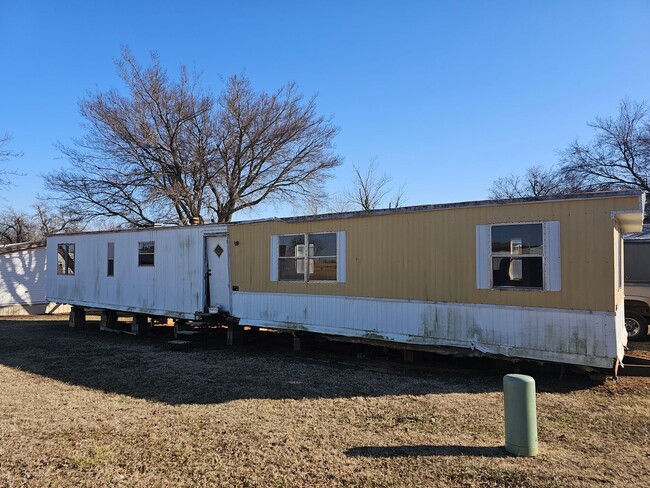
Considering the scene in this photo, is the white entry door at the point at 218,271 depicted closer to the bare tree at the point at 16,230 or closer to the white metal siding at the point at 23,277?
the white metal siding at the point at 23,277

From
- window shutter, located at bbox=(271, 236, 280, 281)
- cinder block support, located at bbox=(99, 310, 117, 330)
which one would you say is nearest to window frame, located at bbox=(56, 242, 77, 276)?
cinder block support, located at bbox=(99, 310, 117, 330)

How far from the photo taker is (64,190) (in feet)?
66.5

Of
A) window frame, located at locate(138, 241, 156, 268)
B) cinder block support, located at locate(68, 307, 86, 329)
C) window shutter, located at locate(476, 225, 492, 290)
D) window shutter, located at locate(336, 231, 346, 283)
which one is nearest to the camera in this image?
window shutter, located at locate(476, 225, 492, 290)

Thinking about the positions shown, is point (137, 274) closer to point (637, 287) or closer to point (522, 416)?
point (522, 416)

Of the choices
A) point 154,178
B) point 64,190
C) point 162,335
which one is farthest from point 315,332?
point 64,190

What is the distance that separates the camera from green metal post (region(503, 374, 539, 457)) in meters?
3.97

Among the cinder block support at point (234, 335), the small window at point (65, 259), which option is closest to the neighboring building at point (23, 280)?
the small window at point (65, 259)

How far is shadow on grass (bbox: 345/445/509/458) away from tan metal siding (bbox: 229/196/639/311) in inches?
114

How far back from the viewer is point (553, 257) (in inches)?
248

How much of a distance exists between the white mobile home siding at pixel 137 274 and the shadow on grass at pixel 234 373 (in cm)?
125

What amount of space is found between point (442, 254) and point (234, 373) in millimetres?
3902

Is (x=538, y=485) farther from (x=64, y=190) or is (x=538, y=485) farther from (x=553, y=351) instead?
(x=64, y=190)

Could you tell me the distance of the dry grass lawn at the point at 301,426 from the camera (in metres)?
3.72

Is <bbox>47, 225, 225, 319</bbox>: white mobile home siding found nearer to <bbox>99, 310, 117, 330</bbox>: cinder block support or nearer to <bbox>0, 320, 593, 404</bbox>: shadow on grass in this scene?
<bbox>99, 310, 117, 330</bbox>: cinder block support
